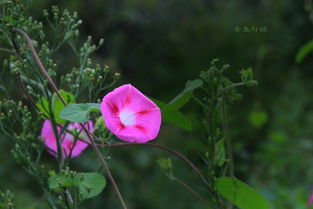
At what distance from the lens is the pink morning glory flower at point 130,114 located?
2.04 feet

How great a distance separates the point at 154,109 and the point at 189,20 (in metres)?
3.40

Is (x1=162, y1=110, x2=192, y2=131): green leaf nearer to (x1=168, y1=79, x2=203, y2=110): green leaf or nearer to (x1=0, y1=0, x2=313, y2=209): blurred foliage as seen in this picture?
(x1=168, y1=79, x2=203, y2=110): green leaf

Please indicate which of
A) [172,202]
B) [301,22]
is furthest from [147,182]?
[301,22]

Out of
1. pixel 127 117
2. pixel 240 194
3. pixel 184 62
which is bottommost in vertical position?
pixel 184 62

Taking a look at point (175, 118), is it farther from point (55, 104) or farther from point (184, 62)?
point (184, 62)

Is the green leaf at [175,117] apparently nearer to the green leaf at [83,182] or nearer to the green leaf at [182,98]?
the green leaf at [182,98]

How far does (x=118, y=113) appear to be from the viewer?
64cm

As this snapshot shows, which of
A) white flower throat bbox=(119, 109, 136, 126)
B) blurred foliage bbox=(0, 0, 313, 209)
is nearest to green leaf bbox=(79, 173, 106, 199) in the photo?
white flower throat bbox=(119, 109, 136, 126)

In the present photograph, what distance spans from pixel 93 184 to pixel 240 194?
21 centimetres

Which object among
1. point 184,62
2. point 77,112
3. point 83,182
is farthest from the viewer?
point 184,62

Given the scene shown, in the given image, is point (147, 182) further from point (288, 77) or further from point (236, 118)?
point (288, 77)

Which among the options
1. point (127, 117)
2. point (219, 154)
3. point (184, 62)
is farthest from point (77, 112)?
point (184, 62)

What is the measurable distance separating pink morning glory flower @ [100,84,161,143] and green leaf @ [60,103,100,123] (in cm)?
2

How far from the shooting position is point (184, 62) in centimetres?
382
